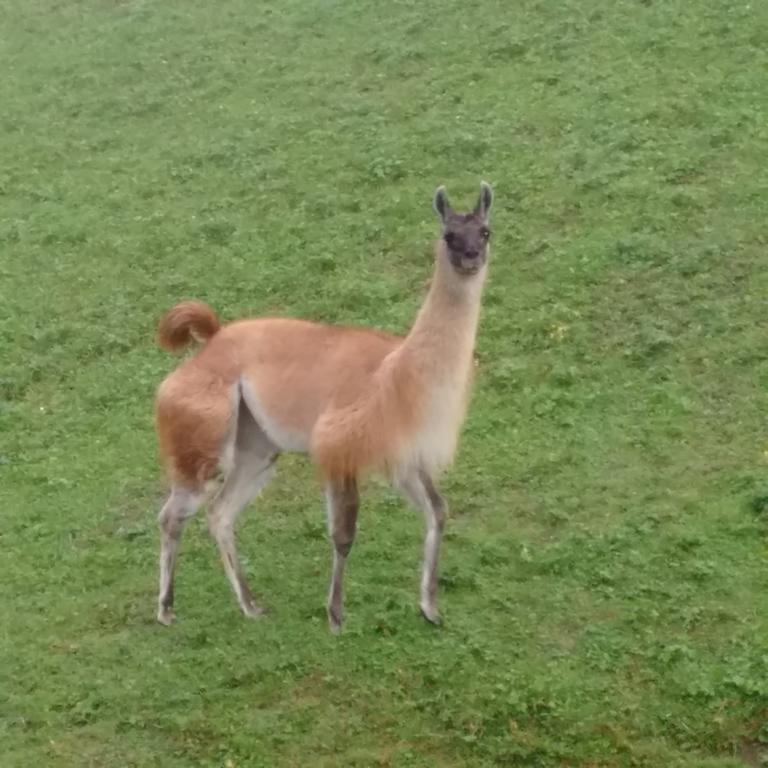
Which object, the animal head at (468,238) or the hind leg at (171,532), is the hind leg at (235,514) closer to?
the hind leg at (171,532)

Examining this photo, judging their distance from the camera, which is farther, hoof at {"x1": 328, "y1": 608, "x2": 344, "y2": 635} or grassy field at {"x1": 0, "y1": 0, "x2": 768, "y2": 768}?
hoof at {"x1": 328, "y1": 608, "x2": 344, "y2": 635}

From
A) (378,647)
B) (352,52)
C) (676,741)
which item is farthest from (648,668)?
(352,52)

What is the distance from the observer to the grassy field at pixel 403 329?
5211mm

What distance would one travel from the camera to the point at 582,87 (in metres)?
11.4

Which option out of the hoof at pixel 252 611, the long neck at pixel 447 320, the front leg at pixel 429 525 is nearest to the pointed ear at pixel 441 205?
the long neck at pixel 447 320

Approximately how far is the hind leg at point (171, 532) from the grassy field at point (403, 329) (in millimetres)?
123

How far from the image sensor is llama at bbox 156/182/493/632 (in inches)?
203

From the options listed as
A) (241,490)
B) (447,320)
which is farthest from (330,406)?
(241,490)

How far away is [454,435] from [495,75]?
753 cm

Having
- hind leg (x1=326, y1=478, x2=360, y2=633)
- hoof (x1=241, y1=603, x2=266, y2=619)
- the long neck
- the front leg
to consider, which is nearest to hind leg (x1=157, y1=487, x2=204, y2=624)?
hoof (x1=241, y1=603, x2=266, y2=619)

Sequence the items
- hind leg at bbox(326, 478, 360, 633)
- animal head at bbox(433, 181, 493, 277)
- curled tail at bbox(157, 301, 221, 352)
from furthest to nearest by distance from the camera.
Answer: curled tail at bbox(157, 301, 221, 352) < hind leg at bbox(326, 478, 360, 633) < animal head at bbox(433, 181, 493, 277)

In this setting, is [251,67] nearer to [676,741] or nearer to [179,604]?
[179,604]

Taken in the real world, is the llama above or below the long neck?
below

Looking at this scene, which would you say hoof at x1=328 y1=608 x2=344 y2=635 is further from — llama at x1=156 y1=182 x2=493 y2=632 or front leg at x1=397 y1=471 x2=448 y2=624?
Answer: front leg at x1=397 y1=471 x2=448 y2=624
